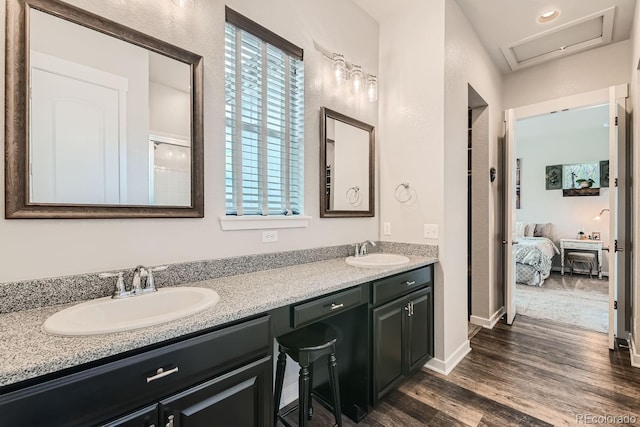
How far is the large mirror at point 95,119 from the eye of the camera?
3.64 ft

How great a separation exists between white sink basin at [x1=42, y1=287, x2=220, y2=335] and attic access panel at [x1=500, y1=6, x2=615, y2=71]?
12.1 ft

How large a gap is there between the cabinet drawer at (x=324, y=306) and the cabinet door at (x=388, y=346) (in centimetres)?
23

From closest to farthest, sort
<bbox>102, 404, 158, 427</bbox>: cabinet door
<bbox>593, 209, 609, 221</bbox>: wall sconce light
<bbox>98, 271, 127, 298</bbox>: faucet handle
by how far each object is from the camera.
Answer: <bbox>102, 404, 158, 427</bbox>: cabinet door
<bbox>98, 271, 127, 298</bbox>: faucet handle
<bbox>593, 209, 609, 221</bbox>: wall sconce light

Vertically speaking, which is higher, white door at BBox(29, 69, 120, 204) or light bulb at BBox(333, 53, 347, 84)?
light bulb at BBox(333, 53, 347, 84)

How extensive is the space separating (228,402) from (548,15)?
3.68 meters

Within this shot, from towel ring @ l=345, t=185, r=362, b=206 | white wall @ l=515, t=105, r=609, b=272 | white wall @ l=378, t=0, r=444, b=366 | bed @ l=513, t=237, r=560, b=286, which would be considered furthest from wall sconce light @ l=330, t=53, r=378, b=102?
white wall @ l=515, t=105, r=609, b=272

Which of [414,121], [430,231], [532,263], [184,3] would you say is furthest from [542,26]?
[532,263]

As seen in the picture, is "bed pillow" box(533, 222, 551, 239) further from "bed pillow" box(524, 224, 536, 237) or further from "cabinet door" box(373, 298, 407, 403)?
"cabinet door" box(373, 298, 407, 403)

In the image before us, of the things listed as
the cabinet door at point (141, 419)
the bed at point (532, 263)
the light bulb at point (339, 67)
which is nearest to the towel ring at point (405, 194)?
the light bulb at point (339, 67)

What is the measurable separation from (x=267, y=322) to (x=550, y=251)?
20.6 ft

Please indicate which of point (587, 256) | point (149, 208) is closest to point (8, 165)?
point (149, 208)

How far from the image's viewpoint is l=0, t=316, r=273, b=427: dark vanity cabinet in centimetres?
75

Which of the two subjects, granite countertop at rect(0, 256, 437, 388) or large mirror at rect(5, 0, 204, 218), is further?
large mirror at rect(5, 0, 204, 218)

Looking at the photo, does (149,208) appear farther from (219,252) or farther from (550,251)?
(550,251)
